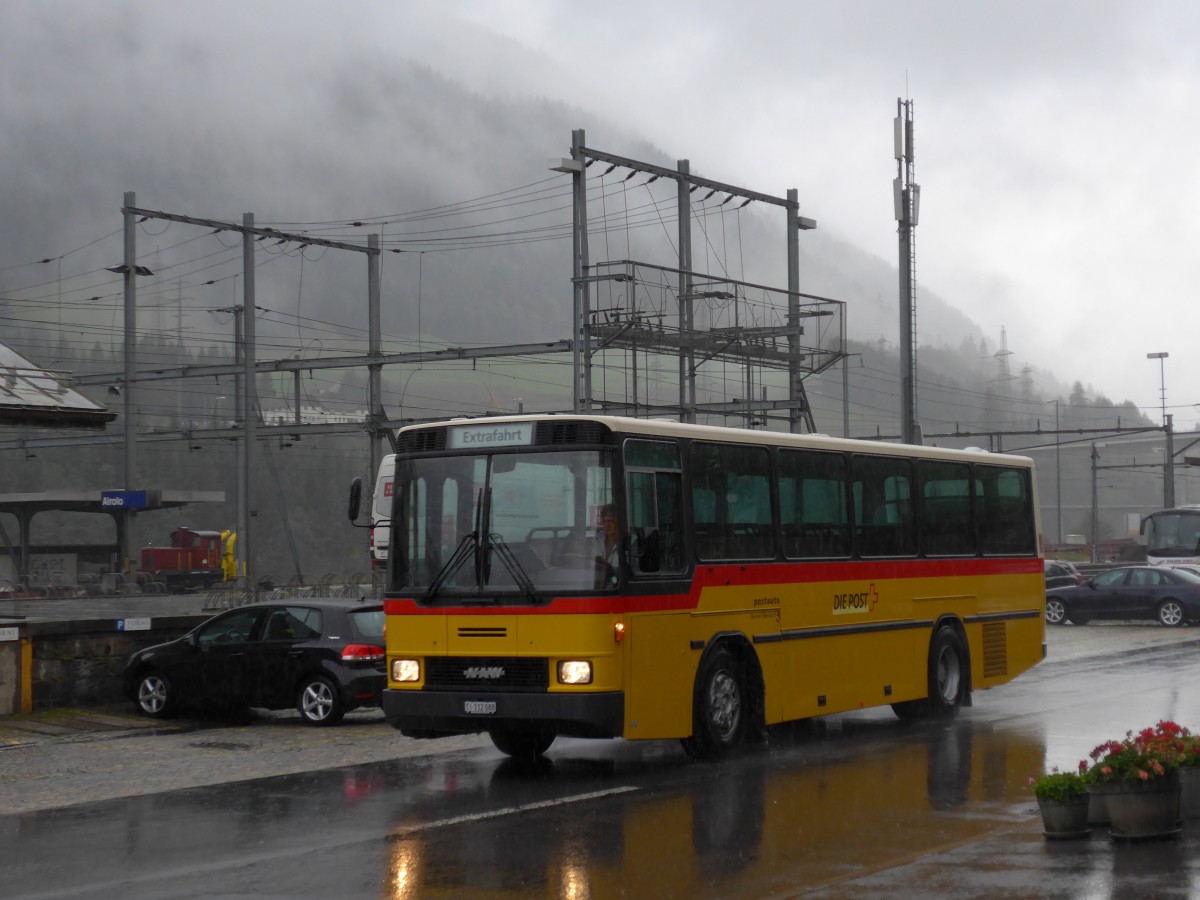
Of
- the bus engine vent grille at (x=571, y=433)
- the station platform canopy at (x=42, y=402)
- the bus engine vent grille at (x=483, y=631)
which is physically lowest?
the bus engine vent grille at (x=483, y=631)

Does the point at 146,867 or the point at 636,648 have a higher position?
the point at 636,648

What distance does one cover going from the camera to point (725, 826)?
1016 centimetres

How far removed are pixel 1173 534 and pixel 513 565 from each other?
1787 inches

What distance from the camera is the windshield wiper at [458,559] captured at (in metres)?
12.8

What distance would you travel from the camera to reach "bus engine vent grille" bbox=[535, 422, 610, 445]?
41.3 ft

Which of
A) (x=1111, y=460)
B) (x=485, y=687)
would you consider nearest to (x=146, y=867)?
(x=485, y=687)

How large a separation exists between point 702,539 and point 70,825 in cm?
541

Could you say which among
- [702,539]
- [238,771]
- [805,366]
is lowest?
[238,771]

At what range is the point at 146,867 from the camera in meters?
9.14

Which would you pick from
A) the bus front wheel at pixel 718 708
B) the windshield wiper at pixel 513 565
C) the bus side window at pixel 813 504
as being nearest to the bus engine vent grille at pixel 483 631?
the windshield wiper at pixel 513 565

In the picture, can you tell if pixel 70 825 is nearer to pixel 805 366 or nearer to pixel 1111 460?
pixel 805 366

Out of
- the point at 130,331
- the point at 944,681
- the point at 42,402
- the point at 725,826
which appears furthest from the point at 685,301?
the point at 725,826

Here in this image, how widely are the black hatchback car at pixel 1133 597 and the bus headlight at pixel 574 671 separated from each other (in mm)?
27220

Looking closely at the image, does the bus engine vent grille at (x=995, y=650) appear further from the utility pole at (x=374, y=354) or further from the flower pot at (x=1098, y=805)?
the utility pole at (x=374, y=354)
